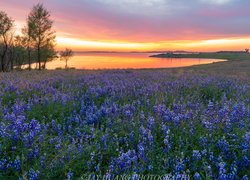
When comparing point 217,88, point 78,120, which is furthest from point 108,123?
point 217,88

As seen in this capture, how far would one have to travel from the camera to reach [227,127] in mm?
3291

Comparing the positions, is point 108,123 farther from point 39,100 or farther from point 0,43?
point 0,43

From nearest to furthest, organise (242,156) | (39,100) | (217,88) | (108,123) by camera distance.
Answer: (242,156), (108,123), (39,100), (217,88)

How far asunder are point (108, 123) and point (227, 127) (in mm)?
1718

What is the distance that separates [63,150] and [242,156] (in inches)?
81.3

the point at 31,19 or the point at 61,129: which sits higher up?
the point at 31,19

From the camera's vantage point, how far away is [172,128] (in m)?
3.49

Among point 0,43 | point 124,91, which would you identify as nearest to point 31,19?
point 0,43

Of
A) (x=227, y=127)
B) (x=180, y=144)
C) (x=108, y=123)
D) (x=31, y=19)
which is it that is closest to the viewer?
(x=180, y=144)

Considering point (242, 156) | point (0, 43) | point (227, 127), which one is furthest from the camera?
point (0, 43)

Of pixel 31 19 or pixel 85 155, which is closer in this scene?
pixel 85 155

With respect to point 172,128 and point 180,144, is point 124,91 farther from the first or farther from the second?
point 180,144

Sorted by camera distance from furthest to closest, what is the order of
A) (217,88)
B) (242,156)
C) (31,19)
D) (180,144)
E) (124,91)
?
1. (31,19)
2. (217,88)
3. (124,91)
4. (180,144)
5. (242,156)

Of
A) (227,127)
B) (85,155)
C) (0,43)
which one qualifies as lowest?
(85,155)
